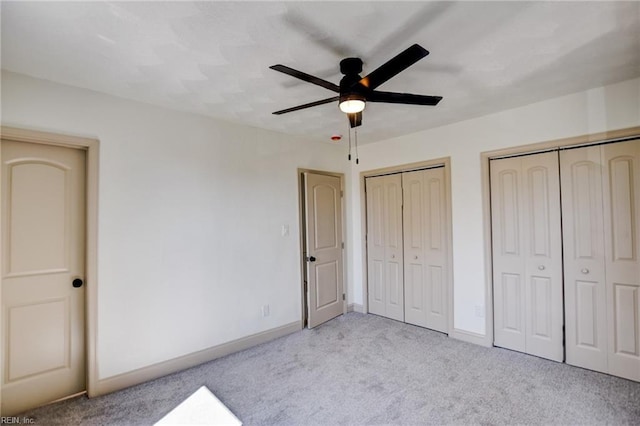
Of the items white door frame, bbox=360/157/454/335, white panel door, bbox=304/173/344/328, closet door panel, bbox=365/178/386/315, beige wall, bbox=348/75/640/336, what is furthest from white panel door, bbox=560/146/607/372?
white panel door, bbox=304/173/344/328

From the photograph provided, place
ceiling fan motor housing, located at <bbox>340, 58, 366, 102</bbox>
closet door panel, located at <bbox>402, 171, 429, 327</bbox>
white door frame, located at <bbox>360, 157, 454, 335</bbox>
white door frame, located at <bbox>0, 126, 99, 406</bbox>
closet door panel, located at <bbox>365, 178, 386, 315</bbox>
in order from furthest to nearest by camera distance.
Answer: closet door panel, located at <bbox>365, 178, 386, 315</bbox>, closet door panel, located at <bbox>402, 171, 429, 327</bbox>, white door frame, located at <bbox>360, 157, 454, 335</bbox>, white door frame, located at <bbox>0, 126, 99, 406</bbox>, ceiling fan motor housing, located at <bbox>340, 58, 366, 102</bbox>

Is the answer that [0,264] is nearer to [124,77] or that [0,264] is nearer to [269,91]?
[124,77]

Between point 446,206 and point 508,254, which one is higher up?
point 446,206

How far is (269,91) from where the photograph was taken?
254 centimetres

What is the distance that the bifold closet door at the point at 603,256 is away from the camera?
2.53 metres

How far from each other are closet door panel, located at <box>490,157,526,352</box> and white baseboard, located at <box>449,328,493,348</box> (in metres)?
0.10

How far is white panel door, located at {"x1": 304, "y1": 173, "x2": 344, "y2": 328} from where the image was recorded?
3.93m

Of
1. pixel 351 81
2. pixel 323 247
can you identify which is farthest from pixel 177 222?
pixel 351 81

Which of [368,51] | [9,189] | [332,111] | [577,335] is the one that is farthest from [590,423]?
[9,189]

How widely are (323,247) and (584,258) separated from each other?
2742 mm

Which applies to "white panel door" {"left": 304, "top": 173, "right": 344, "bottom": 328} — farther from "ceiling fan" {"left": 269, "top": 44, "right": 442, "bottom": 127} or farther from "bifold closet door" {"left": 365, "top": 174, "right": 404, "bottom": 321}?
"ceiling fan" {"left": 269, "top": 44, "right": 442, "bottom": 127}

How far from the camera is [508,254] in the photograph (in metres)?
3.19

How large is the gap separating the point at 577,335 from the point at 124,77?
4451 mm

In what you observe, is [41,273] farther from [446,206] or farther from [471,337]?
[471,337]
